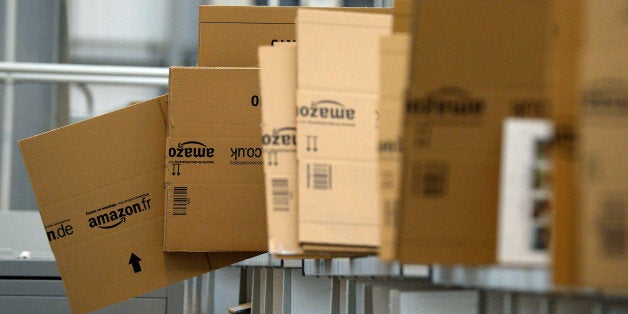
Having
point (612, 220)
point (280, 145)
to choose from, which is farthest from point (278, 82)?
point (612, 220)

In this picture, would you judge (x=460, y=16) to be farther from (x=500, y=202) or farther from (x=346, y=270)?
(x=346, y=270)

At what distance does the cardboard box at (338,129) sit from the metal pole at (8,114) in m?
3.14

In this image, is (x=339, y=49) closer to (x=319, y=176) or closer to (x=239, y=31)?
(x=319, y=176)

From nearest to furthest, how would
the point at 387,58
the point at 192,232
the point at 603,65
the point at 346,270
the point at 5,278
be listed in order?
the point at 603,65
the point at 387,58
the point at 346,270
the point at 192,232
the point at 5,278

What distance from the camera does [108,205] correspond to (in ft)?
7.64

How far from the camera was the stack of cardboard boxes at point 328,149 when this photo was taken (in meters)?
0.97

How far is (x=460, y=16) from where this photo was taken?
999 mm

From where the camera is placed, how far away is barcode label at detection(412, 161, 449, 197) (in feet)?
3.23

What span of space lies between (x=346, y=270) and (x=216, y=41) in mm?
878

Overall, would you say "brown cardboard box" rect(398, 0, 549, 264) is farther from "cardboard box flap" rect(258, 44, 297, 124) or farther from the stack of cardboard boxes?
"cardboard box flap" rect(258, 44, 297, 124)

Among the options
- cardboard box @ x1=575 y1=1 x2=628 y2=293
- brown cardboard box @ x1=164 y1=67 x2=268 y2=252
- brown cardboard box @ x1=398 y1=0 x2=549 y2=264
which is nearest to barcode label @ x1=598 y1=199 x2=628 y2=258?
cardboard box @ x1=575 y1=1 x2=628 y2=293

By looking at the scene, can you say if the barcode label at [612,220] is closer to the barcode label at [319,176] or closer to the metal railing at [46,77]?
the barcode label at [319,176]

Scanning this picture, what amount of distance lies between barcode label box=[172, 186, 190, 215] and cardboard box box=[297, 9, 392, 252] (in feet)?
2.53

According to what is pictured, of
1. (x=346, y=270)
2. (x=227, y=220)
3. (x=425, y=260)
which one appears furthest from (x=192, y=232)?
(x=425, y=260)
